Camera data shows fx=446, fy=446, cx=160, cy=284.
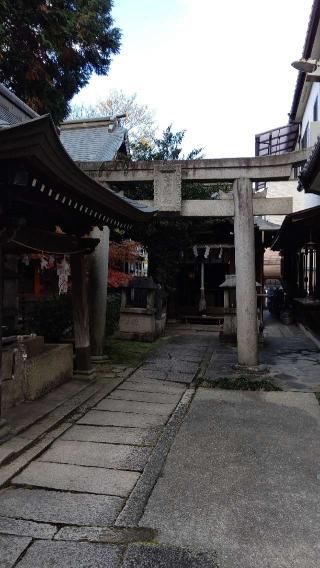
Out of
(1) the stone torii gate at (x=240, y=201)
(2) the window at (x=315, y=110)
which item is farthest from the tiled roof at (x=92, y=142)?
(2) the window at (x=315, y=110)

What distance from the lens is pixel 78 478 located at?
13.8 ft

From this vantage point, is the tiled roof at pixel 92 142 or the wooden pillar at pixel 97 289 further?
the tiled roof at pixel 92 142

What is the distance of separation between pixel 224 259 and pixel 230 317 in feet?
15.8

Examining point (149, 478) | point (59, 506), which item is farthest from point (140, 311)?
point (59, 506)

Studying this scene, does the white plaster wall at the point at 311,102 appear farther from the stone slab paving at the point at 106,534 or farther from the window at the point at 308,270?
the stone slab paving at the point at 106,534

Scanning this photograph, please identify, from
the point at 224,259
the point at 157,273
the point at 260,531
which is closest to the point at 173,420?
the point at 260,531

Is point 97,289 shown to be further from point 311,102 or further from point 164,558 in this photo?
point 311,102

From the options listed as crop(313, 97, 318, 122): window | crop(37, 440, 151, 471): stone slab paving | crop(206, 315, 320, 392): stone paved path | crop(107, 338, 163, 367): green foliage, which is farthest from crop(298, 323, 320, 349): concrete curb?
crop(37, 440, 151, 471): stone slab paving

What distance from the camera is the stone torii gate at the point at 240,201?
865cm

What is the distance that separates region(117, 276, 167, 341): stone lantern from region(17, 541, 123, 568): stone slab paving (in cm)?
990

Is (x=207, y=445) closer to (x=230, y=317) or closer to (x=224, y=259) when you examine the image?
(x=230, y=317)

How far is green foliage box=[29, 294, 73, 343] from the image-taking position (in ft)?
34.1

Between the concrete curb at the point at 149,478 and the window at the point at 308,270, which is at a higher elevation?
the window at the point at 308,270

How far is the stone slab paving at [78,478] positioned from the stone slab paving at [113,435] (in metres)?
0.77
